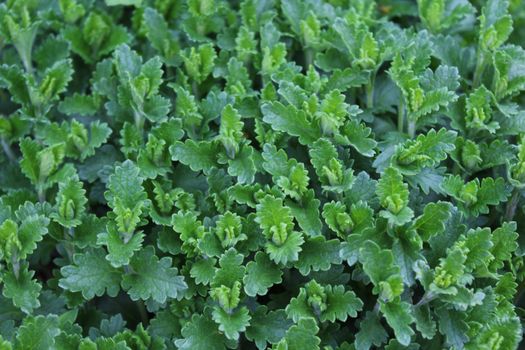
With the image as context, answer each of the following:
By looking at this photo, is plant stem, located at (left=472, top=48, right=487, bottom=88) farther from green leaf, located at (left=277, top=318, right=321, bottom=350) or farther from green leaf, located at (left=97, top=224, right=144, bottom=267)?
green leaf, located at (left=97, top=224, right=144, bottom=267)

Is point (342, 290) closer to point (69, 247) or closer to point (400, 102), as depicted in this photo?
point (400, 102)

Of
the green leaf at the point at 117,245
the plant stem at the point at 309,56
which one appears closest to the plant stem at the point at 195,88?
the plant stem at the point at 309,56

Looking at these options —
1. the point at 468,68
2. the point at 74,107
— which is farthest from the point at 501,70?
the point at 74,107

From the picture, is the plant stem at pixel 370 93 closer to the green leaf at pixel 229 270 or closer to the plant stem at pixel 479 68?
the plant stem at pixel 479 68

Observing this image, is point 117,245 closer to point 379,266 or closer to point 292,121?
point 292,121

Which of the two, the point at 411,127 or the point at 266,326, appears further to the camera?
the point at 411,127

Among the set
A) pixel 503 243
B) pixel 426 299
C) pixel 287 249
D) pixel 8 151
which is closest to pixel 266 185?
pixel 287 249
